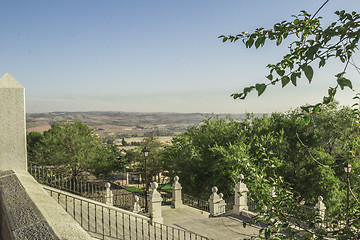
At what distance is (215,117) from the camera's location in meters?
30.5

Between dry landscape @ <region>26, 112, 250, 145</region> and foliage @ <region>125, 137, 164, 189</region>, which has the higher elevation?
dry landscape @ <region>26, 112, 250, 145</region>

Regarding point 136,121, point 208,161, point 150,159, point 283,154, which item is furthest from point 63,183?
point 136,121

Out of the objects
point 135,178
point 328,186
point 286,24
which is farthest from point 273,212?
point 135,178

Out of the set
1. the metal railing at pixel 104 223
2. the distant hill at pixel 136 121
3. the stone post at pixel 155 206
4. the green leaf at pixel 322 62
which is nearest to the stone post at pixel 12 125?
the metal railing at pixel 104 223

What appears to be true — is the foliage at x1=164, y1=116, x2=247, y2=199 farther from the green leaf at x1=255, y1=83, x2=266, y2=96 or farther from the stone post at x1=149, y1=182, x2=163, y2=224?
the green leaf at x1=255, y1=83, x2=266, y2=96

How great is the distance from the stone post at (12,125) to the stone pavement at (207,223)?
7.17m

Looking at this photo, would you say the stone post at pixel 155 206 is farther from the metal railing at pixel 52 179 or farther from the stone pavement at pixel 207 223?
the metal railing at pixel 52 179

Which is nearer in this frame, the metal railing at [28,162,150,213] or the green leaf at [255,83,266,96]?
the green leaf at [255,83,266,96]

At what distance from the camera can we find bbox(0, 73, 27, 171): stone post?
5.77 m

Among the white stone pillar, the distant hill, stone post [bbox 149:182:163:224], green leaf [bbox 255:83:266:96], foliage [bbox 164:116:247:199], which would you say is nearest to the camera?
green leaf [bbox 255:83:266:96]

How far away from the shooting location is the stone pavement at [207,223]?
11786 millimetres

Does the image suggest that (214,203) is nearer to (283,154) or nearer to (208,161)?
(208,161)

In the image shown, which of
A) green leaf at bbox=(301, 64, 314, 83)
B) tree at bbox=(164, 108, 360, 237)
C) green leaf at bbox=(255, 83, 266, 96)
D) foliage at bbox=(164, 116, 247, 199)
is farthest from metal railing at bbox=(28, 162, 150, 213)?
green leaf at bbox=(301, 64, 314, 83)

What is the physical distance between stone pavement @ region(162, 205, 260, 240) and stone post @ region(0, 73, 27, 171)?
7.17 meters
